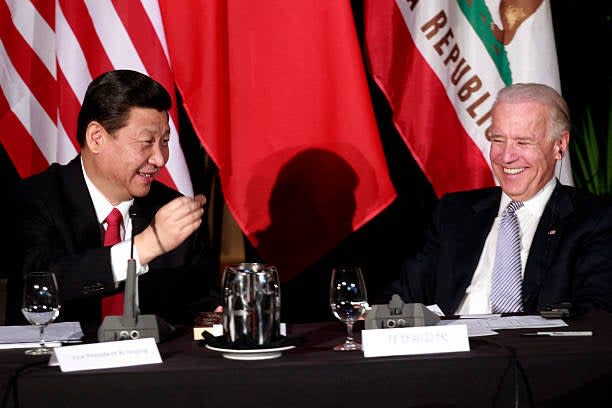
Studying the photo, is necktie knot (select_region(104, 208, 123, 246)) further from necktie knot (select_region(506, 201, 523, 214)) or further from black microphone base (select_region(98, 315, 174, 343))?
necktie knot (select_region(506, 201, 523, 214))

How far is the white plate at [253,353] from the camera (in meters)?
2.14

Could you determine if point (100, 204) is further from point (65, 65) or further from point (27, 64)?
point (27, 64)

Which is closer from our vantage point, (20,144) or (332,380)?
(332,380)

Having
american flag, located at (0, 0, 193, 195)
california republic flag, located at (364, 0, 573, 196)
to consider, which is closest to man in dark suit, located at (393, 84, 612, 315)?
california republic flag, located at (364, 0, 573, 196)

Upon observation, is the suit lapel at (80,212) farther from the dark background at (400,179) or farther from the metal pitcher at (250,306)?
the dark background at (400,179)

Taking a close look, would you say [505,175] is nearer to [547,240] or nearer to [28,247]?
[547,240]

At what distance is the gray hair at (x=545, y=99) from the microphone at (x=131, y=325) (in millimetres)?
1658

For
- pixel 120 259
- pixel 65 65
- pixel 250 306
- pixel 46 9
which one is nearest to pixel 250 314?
pixel 250 306

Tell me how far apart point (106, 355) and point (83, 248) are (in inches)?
49.0

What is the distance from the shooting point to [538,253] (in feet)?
10.8

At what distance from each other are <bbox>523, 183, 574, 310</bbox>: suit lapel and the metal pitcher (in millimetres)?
1324

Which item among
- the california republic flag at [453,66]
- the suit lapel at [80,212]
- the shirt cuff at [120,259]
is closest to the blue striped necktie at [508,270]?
the california republic flag at [453,66]

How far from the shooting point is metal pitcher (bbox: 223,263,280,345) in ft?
7.21

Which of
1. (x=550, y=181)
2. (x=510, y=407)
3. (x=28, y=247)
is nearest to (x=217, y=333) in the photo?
(x=510, y=407)
